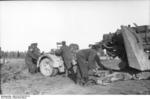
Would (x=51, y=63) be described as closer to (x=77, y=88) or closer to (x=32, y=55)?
(x=32, y=55)

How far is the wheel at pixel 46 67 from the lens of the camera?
31.8ft

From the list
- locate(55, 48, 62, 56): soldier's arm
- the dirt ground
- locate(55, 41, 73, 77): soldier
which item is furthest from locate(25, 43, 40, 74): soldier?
the dirt ground

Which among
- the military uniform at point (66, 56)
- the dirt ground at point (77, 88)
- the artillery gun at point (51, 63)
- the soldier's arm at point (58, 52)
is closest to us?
the dirt ground at point (77, 88)

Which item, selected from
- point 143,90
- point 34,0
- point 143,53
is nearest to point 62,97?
point 143,90

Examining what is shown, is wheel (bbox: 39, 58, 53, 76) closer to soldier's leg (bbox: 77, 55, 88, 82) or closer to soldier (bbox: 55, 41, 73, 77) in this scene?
soldier (bbox: 55, 41, 73, 77)

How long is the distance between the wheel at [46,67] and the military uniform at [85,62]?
7.77 feet

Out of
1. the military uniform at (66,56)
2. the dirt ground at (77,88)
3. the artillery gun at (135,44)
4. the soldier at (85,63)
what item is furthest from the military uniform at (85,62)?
the military uniform at (66,56)

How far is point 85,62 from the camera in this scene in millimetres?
7484

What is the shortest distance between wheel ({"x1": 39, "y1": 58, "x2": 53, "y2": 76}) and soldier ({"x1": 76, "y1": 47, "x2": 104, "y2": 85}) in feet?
7.78

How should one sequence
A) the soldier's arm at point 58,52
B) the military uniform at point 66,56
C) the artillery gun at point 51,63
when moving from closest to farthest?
the military uniform at point 66,56
the artillery gun at point 51,63
the soldier's arm at point 58,52

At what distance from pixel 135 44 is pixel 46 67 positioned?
13.6ft

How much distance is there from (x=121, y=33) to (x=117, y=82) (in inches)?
73.3

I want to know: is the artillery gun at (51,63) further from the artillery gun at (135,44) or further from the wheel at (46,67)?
the artillery gun at (135,44)

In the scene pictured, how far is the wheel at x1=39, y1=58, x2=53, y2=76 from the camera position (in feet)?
31.8
